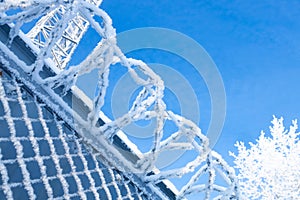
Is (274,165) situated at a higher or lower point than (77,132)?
higher

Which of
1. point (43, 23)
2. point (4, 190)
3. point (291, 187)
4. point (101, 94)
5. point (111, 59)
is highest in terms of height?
point (291, 187)

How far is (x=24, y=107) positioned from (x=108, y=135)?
1.46m

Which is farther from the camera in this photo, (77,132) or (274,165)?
(274,165)

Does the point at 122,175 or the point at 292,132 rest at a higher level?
the point at 292,132

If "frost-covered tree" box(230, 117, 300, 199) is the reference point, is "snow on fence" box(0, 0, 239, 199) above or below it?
below

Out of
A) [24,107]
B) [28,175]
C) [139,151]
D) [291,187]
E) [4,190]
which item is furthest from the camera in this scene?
[291,187]

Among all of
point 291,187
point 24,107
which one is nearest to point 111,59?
point 24,107

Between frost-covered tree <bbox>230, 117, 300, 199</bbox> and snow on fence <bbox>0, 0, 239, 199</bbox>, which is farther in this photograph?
frost-covered tree <bbox>230, 117, 300, 199</bbox>

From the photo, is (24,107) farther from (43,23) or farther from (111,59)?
(43,23)

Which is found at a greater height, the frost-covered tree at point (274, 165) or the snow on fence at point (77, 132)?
the frost-covered tree at point (274, 165)

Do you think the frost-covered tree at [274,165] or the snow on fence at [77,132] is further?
the frost-covered tree at [274,165]

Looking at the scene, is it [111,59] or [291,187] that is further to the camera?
[291,187]

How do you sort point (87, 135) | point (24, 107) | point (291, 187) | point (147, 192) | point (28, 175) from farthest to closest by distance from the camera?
point (291, 187)
point (147, 192)
point (87, 135)
point (24, 107)
point (28, 175)

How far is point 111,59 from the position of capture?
4.60 m
